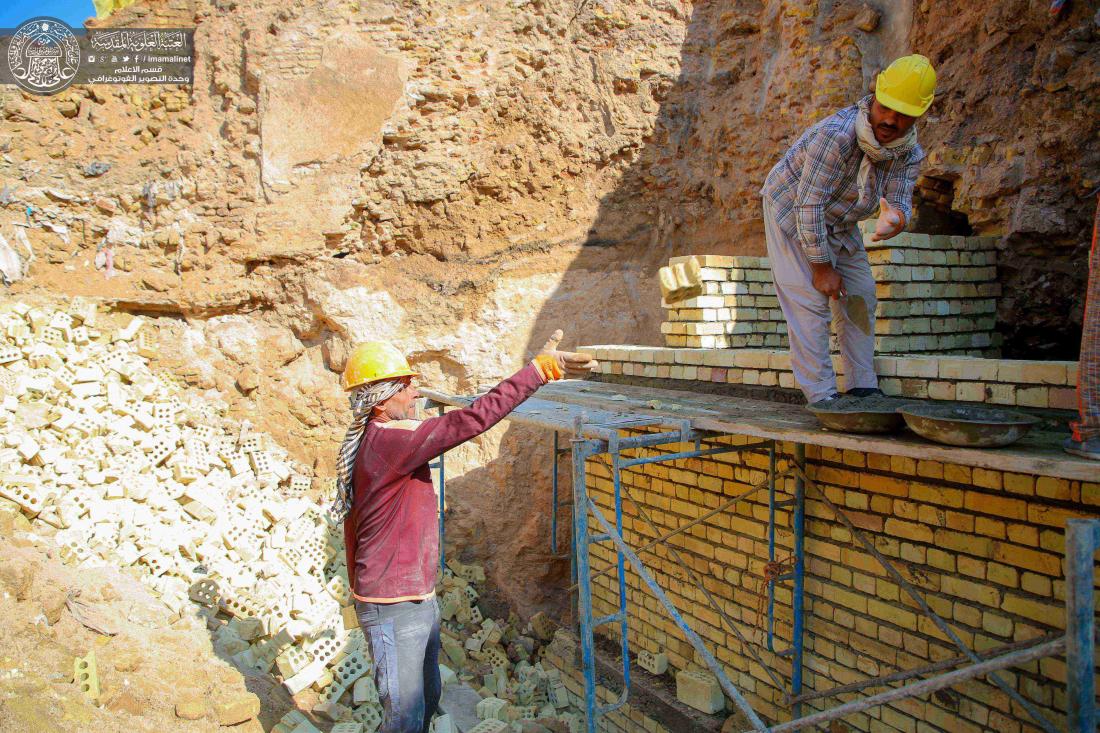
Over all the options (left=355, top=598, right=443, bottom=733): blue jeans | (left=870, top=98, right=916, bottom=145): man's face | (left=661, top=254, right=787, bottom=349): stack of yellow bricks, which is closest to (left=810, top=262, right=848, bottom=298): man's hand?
(left=870, top=98, right=916, bottom=145): man's face

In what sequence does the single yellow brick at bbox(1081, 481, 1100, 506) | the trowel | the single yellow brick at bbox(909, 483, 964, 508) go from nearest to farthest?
the single yellow brick at bbox(1081, 481, 1100, 506) → the single yellow brick at bbox(909, 483, 964, 508) → the trowel

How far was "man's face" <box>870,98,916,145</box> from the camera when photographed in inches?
128

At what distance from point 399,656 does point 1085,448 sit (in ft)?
8.75

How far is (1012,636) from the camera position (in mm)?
3025

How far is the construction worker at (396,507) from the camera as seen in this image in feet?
9.40

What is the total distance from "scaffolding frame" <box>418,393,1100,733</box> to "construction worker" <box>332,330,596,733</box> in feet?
1.94

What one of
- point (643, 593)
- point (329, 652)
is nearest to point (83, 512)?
point (329, 652)

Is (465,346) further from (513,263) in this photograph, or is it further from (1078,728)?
(1078,728)

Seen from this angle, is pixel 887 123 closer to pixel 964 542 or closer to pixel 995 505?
pixel 995 505

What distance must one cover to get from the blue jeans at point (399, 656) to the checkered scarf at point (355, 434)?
0.43 meters

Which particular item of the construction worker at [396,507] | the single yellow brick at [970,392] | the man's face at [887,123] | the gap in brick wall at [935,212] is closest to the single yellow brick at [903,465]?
the single yellow brick at [970,392]

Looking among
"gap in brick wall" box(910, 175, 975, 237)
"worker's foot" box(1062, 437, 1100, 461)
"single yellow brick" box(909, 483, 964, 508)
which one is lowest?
"single yellow brick" box(909, 483, 964, 508)

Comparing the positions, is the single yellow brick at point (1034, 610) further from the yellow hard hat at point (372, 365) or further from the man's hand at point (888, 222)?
the yellow hard hat at point (372, 365)

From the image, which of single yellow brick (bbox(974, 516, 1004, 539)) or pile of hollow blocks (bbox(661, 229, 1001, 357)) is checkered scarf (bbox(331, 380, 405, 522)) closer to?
single yellow brick (bbox(974, 516, 1004, 539))
